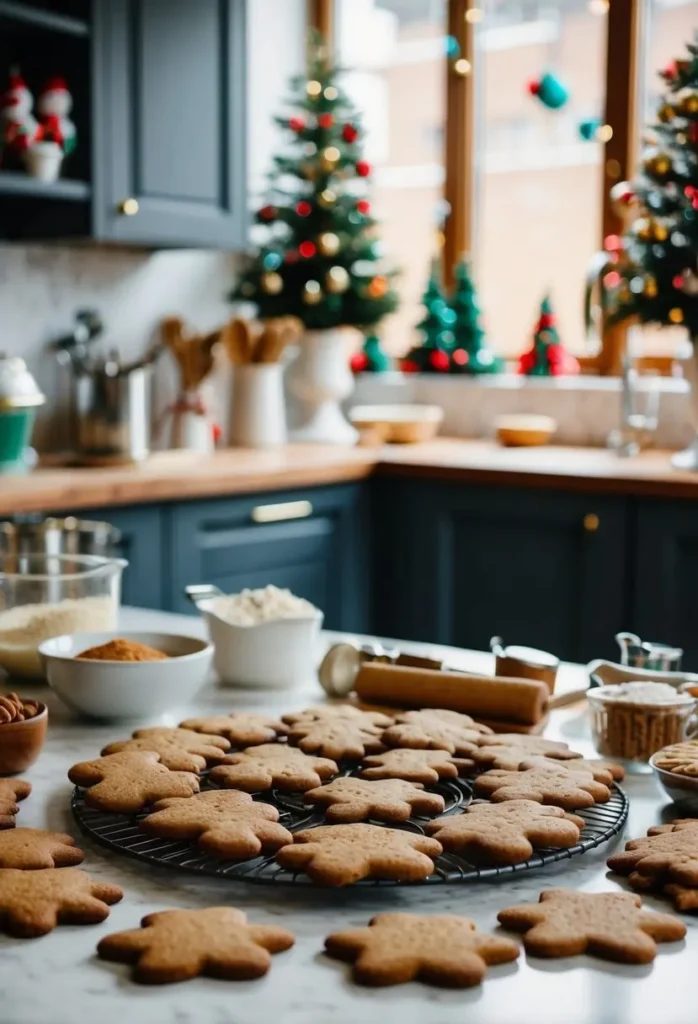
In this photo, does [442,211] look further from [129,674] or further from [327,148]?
[129,674]

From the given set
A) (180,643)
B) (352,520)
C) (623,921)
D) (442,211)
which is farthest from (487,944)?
(442,211)

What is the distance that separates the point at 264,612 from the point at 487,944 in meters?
0.77

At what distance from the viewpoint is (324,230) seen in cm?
410

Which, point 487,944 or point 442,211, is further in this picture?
point 442,211

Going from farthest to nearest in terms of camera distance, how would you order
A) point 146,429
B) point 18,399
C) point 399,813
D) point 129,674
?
point 146,429 → point 18,399 → point 129,674 → point 399,813

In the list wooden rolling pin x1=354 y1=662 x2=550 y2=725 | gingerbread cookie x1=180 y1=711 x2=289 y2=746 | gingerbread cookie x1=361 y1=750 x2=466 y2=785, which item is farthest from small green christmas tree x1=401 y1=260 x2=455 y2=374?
gingerbread cookie x1=361 y1=750 x2=466 y2=785

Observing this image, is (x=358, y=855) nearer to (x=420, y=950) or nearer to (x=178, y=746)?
(x=420, y=950)

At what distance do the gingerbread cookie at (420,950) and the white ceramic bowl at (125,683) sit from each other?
53 centimetres

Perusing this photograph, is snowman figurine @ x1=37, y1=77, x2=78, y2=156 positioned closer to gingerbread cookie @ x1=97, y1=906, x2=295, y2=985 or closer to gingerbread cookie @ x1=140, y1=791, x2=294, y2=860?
gingerbread cookie @ x1=140, y1=791, x2=294, y2=860

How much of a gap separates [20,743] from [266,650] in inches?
15.1

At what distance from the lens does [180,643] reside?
149 centimetres

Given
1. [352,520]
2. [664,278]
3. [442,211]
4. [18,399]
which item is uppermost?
[442,211]

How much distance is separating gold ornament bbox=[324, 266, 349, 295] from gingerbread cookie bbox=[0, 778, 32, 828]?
3.01 metres

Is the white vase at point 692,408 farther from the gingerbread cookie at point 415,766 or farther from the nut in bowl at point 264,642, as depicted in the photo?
the gingerbread cookie at point 415,766
